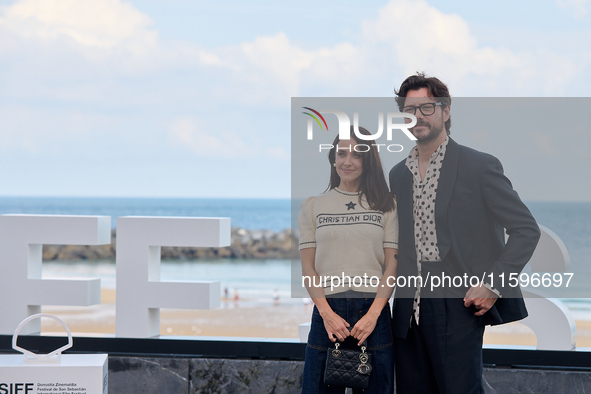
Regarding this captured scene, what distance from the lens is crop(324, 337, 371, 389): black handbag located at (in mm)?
2297

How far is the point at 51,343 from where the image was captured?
367 cm

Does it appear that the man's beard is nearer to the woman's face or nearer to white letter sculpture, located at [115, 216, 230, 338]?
the woman's face

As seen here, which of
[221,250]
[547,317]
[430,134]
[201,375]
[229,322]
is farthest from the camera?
[221,250]

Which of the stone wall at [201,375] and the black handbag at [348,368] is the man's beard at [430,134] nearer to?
the black handbag at [348,368]

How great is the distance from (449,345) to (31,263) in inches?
101

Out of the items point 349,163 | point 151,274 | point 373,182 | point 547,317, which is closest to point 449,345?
point 373,182

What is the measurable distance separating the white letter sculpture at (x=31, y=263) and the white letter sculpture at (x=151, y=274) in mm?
165

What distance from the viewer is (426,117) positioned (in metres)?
2.40

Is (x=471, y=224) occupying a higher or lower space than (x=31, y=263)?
higher

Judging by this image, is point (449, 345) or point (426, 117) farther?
point (426, 117)

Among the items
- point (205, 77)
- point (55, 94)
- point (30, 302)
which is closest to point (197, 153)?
point (205, 77)

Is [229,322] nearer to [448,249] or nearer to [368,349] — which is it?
[368,349]

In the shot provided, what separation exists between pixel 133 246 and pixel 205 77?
24725 millimetres

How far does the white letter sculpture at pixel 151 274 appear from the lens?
11.7 ft
